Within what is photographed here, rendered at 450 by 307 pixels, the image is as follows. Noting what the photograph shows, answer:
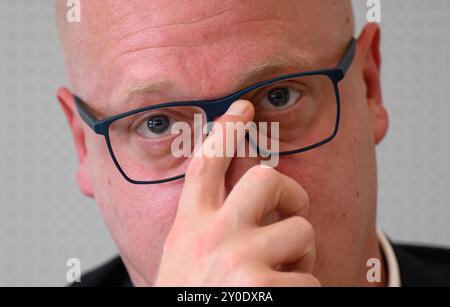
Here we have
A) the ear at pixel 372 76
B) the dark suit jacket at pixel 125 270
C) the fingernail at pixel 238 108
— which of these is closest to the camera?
the fingernail at pixel 238 108

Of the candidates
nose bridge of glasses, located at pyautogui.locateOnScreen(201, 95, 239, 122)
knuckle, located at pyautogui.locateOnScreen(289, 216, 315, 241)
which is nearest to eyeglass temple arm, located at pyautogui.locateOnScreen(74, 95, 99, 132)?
nose bridge of glasses, located at pyautogui.locateOnScreen(201, 95, 239, 122)

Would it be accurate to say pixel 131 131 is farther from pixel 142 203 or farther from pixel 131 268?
pixel 131 268

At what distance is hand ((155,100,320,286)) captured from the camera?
113 centimetres

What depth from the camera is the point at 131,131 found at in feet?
4.91

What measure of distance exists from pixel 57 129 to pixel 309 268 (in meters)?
1.84

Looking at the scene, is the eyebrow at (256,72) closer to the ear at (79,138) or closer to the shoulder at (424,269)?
the ear at (79,138)

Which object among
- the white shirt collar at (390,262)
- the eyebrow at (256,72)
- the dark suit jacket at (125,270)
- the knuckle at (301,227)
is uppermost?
the eyebrow at (256,72)

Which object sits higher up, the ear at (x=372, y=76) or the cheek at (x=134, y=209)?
the ear at (x=372, y=76)

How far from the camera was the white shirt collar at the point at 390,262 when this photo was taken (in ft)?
6.06

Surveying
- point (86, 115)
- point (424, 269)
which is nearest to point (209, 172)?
point (86, 115)

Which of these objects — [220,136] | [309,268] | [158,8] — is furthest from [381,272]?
[158,8]

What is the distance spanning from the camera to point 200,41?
1.39 metres

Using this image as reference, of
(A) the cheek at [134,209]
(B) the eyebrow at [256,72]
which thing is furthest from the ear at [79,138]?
(B) the eyebrow at [256,72]

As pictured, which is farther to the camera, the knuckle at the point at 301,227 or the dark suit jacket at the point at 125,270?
the dark suit jacket at the point at 125,270
